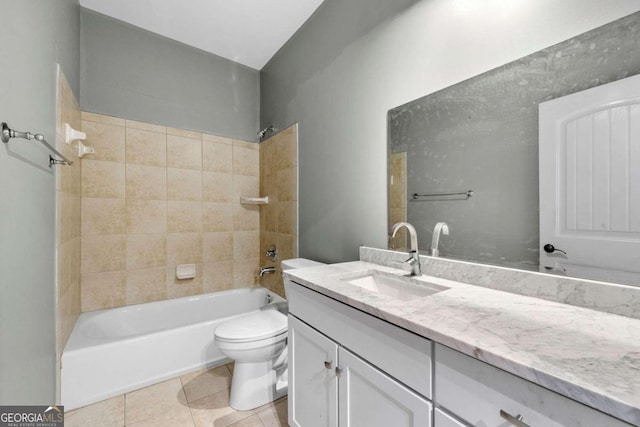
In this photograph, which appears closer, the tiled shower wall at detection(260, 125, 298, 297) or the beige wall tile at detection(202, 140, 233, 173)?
the tiled shower wall at detection(260, 125, 298, 297)

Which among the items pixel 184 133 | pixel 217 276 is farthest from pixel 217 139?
pixel 217 276

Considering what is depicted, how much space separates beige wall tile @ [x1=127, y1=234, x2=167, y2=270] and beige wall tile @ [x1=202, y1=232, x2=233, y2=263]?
1.08 ft

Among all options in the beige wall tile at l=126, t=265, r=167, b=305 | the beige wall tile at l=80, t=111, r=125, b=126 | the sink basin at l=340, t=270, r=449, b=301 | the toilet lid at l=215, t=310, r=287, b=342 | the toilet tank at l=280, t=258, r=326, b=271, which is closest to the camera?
the sink basin at l=340, t=270, r=449, b=301

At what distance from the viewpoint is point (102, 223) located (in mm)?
2043

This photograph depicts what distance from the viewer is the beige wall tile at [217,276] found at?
2.47 m

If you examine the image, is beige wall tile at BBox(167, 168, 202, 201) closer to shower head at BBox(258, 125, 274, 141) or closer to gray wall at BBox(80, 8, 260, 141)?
gray wall at BBox(80, 8, 260, 141)

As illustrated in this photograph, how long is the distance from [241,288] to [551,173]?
2.52m

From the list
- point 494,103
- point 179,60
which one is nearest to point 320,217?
point 494,103

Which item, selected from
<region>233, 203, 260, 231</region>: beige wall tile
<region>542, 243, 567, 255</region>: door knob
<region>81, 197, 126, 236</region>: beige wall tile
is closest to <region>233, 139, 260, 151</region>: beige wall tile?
<region>233, 203, 260, 231</region>: beige wall tile

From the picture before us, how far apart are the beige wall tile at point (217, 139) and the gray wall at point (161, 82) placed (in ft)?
0.16

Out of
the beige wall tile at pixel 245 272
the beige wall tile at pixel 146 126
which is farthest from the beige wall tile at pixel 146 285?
the beige wall tile at pixel 146 126

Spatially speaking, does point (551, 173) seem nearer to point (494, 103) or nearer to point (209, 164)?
point (494, 103)

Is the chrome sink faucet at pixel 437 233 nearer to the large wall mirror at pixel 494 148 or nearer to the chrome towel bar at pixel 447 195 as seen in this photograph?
the large wall mirror at pixel 494 148

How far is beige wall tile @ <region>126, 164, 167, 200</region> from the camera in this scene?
2.16 meters
